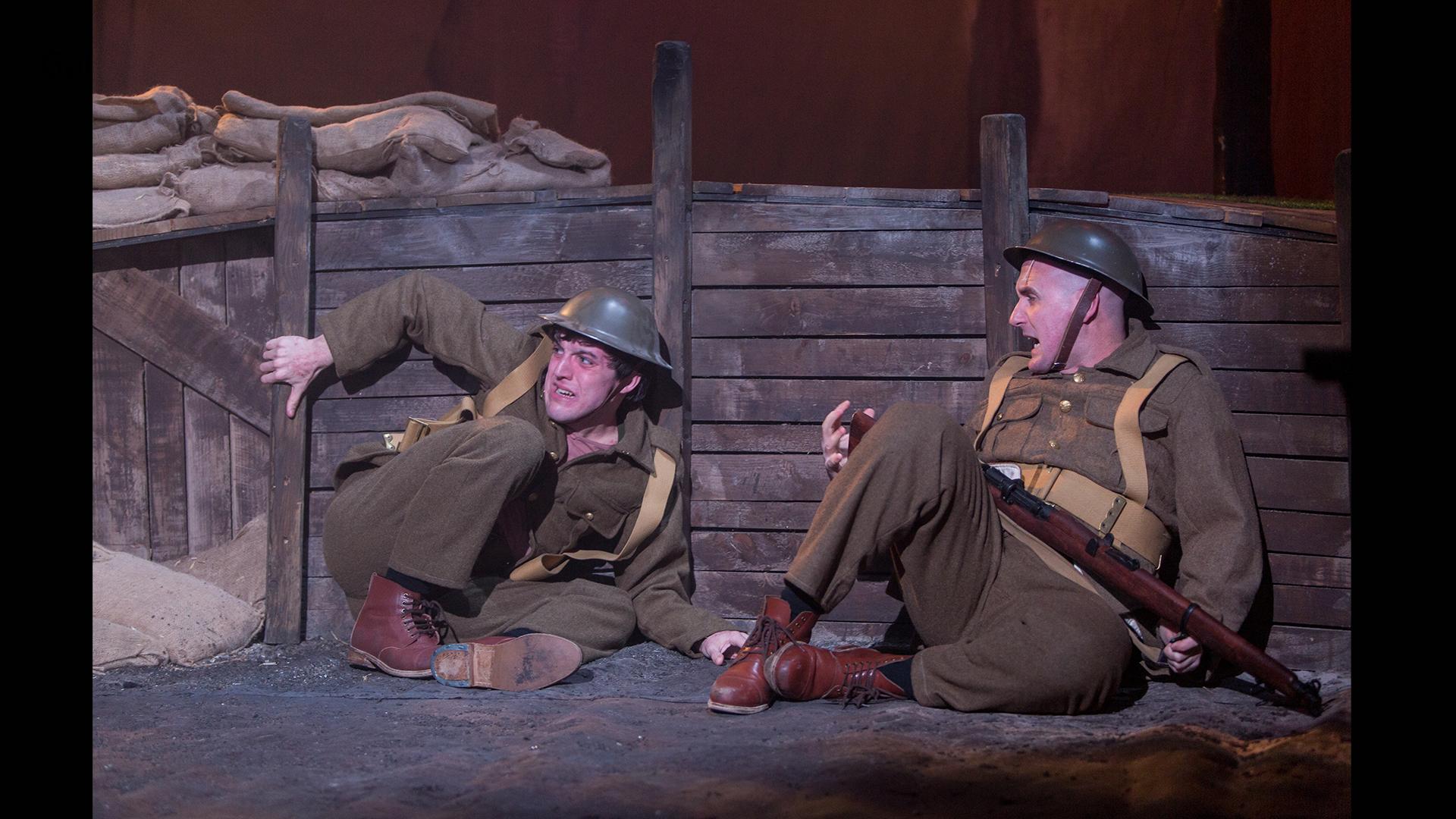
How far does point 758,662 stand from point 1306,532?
209 cm

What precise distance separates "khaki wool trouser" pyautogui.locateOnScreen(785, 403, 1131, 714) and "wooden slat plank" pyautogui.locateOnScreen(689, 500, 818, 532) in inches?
39.0

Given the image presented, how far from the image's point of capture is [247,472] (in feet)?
14.6

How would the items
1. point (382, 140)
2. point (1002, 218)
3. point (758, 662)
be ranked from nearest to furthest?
point (758, 662) < point (1002, 218) < point (382, 140)

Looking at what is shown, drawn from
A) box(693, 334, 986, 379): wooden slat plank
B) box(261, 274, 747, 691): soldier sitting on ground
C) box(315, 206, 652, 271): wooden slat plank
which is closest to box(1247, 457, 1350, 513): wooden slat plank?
box(693, 334, 986, 379): wooden slat plank

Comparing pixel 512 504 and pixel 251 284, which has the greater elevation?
pixel 251 284

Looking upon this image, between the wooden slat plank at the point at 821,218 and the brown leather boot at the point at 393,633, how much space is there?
1771 mm

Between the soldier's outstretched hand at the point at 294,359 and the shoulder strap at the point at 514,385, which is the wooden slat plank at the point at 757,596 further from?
the soldier's outstretched hand at the point at 294,359

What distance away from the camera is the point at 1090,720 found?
117 inches

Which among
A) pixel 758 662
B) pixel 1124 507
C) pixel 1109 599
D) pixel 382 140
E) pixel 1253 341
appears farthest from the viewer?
pixel 382 140

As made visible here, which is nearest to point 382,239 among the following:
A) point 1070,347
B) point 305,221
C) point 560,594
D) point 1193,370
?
point 305,221

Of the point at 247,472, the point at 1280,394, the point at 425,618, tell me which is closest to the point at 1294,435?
the point at 1280,394

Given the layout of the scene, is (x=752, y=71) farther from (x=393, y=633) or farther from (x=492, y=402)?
(x=393, y=633)
